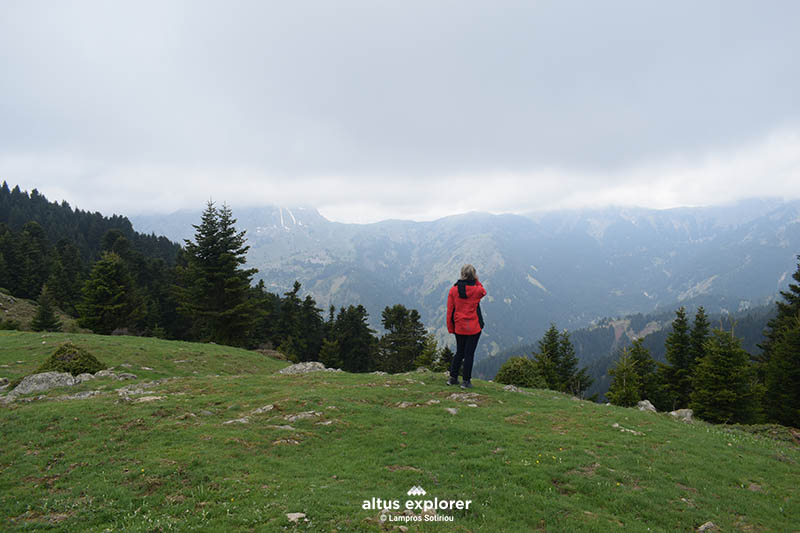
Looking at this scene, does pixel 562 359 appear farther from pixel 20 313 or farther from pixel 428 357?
pixel 20 313

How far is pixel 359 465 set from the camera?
31.5 feet

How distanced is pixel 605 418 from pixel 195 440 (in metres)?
15.6

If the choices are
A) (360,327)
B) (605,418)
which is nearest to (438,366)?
(360,327)

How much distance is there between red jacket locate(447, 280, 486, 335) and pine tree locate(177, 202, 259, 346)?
2902cm

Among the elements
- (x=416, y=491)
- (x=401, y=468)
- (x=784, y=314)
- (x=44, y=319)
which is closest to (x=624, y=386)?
(x=784, y=314)

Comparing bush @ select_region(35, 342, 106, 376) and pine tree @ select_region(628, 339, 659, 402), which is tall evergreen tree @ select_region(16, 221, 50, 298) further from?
pine tree @ select_region(628, 339, 659, 402)

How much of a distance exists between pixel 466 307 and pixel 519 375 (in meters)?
17.1

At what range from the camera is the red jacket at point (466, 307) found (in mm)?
15203

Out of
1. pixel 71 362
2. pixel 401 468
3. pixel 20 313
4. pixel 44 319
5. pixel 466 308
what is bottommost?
pixel 401 468

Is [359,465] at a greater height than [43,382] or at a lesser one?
lesser

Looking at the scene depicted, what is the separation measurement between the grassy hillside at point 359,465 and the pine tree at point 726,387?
24723 millimetres

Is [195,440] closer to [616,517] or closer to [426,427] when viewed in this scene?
[426,427]

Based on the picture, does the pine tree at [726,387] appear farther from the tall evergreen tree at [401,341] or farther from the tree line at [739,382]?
the tall evergreen tree at [401,341]

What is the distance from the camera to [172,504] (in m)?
7.15
